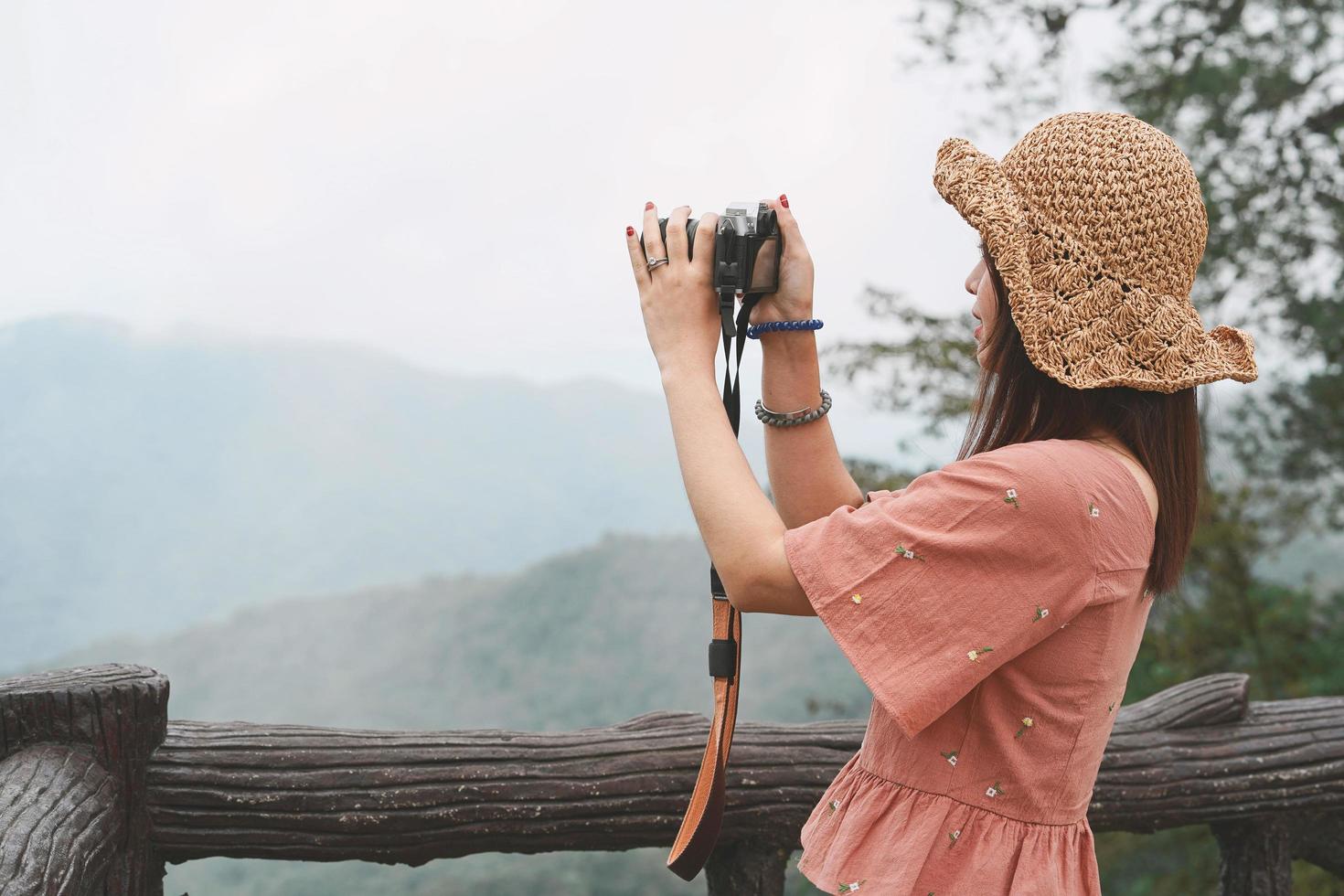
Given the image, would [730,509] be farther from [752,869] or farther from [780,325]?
[752,869]

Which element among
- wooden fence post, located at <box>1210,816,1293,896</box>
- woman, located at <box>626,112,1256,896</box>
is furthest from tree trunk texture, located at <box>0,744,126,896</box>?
wooden fence post, located at <box>1210,816,1293,896</box>

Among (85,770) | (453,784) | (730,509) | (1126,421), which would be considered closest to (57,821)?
(85,770)

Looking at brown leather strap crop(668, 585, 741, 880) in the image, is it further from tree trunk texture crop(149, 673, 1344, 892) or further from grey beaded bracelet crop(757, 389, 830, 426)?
tree trunk texture crop(149, 673, 1344, 892)

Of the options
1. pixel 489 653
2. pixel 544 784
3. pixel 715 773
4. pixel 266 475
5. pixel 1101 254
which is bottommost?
pixel 489 653

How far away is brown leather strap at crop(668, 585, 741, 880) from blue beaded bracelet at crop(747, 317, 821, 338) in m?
0.28

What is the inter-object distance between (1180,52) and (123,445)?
20.3 feet

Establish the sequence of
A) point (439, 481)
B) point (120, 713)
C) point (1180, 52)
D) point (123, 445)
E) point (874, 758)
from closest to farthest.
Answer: point (874, 758) < point (120, 713) < point (1180, 52) < point (123, 445) < point (439, 481)

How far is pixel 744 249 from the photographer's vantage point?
1023 mm

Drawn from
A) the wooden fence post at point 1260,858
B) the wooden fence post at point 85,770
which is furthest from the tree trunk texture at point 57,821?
the wooden fence post at point 1260,858

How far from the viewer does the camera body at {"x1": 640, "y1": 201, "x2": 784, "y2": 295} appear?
102cm

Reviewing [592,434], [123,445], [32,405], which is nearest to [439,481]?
[592,434]

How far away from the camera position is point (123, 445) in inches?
262

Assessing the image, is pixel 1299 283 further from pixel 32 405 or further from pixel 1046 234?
pixel 32 405

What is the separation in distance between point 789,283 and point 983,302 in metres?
0.19
